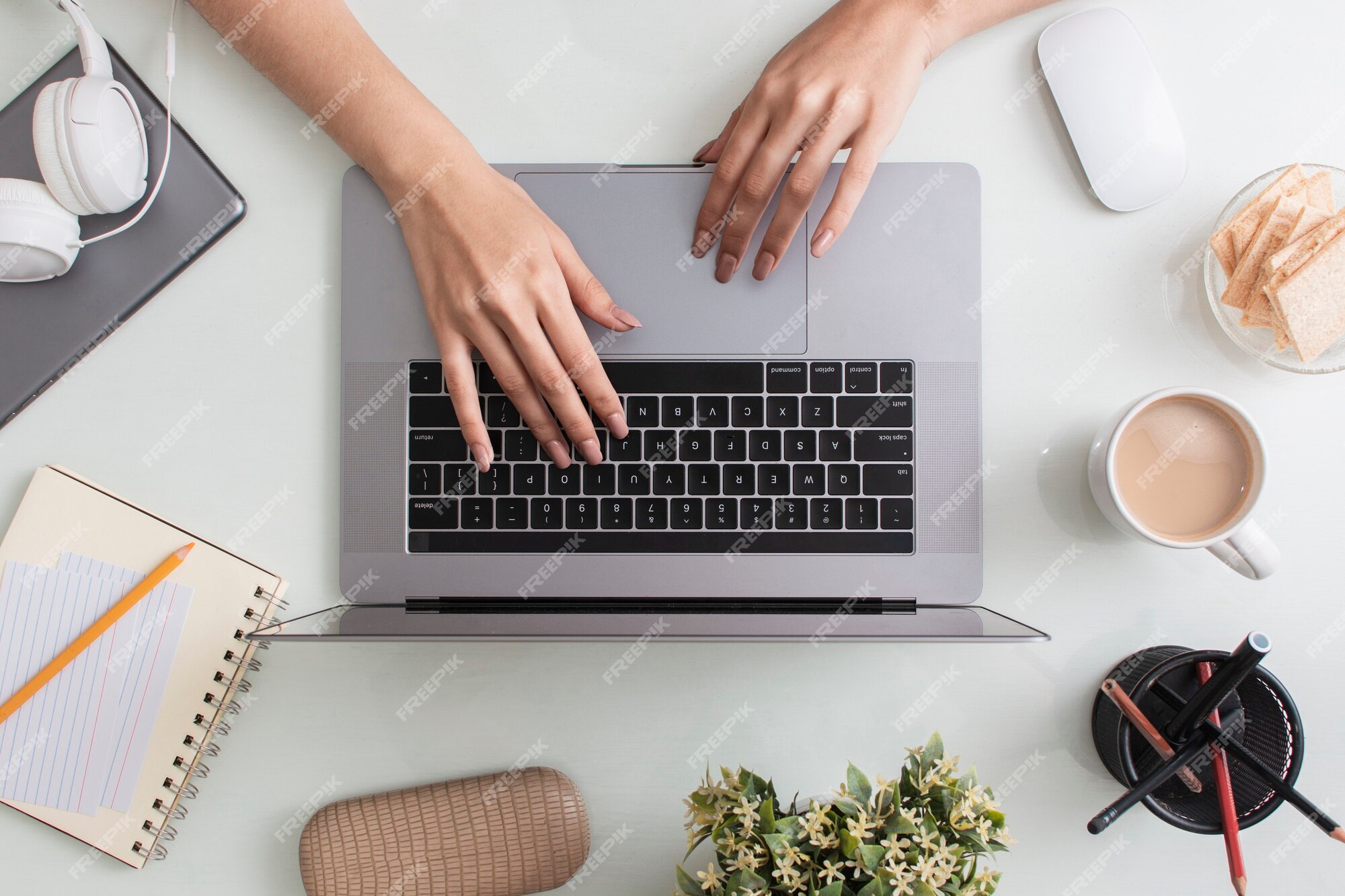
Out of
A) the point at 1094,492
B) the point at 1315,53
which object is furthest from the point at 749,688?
the point at 1315,53

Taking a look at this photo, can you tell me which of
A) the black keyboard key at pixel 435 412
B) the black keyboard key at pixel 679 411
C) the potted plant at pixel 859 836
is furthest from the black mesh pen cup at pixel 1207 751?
the black keyboard key at pixel 435 412

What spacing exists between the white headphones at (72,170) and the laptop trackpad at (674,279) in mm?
436

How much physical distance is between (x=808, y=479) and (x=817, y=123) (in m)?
0.35

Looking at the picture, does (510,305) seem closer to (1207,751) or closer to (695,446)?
(695,446)

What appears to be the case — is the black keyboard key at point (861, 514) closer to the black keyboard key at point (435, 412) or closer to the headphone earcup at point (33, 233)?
the black keyboard key at point (435, 412)

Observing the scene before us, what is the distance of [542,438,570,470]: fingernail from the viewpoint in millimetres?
717

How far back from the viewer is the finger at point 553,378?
27.6 inches

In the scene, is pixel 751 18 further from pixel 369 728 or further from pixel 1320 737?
pixel 1320 737

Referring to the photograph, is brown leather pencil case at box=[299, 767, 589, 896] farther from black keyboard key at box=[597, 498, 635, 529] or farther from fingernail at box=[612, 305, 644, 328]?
fingernail at box=[612, 305, 644, 328]

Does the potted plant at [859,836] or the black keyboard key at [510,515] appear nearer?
the potted plant at [859,836]

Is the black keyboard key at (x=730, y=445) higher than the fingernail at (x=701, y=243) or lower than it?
lower

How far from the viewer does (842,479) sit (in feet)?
2.39

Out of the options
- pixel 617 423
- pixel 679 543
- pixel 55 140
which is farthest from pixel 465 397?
pixel 55 140

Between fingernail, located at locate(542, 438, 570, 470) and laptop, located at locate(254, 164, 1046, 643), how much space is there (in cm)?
1
